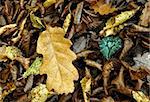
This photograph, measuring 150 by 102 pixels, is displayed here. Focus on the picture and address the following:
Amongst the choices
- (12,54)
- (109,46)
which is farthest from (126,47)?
(12,54)

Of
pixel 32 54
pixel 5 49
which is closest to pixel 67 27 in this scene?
pixel 32 54

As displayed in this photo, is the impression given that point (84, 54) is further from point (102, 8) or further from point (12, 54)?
point (12, 54)

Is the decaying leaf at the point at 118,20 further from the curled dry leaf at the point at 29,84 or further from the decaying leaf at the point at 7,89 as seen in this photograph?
the decaying leaf at the point at 7,89

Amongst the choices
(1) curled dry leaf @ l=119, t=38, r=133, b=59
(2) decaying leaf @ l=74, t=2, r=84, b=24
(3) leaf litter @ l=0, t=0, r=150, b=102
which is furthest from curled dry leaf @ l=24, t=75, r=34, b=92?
(1) curled dry leaf @ l=119, t=38, r=133, b=59

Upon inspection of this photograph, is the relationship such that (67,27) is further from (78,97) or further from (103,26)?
(78,97)

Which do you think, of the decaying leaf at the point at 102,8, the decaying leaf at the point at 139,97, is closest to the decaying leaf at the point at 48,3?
the decaying leaf at the point at 102,8

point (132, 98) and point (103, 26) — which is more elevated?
point (103, 26)
